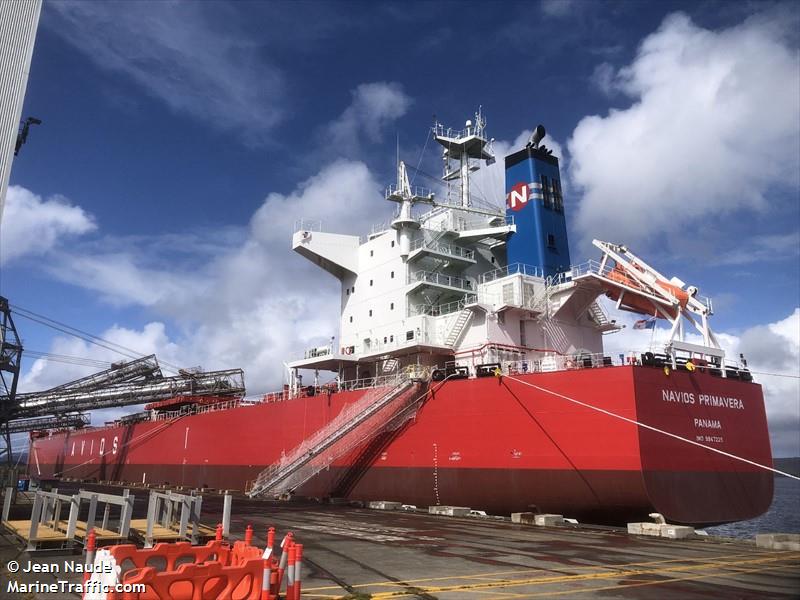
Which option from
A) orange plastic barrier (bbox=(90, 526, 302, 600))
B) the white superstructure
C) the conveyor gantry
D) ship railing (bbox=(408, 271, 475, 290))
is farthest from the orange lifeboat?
the conveyor gantry

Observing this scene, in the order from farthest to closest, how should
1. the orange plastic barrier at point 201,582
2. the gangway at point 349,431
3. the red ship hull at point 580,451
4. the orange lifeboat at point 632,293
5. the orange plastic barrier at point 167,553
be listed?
1. the gangway at point 349,431
2. the orange lifeboat at point 632,293
3. the red ship hull at point 580,451
4. the orange plastic barrier at point 167,553
5. the orange plastic barrier at point 201,582

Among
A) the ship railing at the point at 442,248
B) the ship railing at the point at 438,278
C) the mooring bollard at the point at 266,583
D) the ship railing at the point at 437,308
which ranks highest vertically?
the ship railing at the point at 442,248

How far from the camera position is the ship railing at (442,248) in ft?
83.5

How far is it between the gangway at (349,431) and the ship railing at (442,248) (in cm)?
595

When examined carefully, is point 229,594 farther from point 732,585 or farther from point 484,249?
point 484,249

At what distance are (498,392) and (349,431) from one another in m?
6.14

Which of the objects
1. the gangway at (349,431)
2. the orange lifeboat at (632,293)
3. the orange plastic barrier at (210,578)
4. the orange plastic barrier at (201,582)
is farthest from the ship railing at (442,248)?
the orange plastic barrier at (201,582)

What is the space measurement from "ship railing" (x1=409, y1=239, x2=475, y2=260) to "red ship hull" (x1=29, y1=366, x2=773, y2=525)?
6.51 m

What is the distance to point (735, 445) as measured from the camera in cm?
1828

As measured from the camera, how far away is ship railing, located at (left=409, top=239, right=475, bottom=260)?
25.4 meters

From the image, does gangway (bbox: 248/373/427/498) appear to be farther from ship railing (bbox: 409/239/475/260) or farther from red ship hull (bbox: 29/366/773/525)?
ship railing (bbox: 409/239/475/260)

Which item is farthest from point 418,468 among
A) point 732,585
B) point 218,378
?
point 218,378

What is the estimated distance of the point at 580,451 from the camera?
16.9 m

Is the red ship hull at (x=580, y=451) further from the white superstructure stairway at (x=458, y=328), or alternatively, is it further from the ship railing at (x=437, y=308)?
the ship railing at (x=437, y=308)
